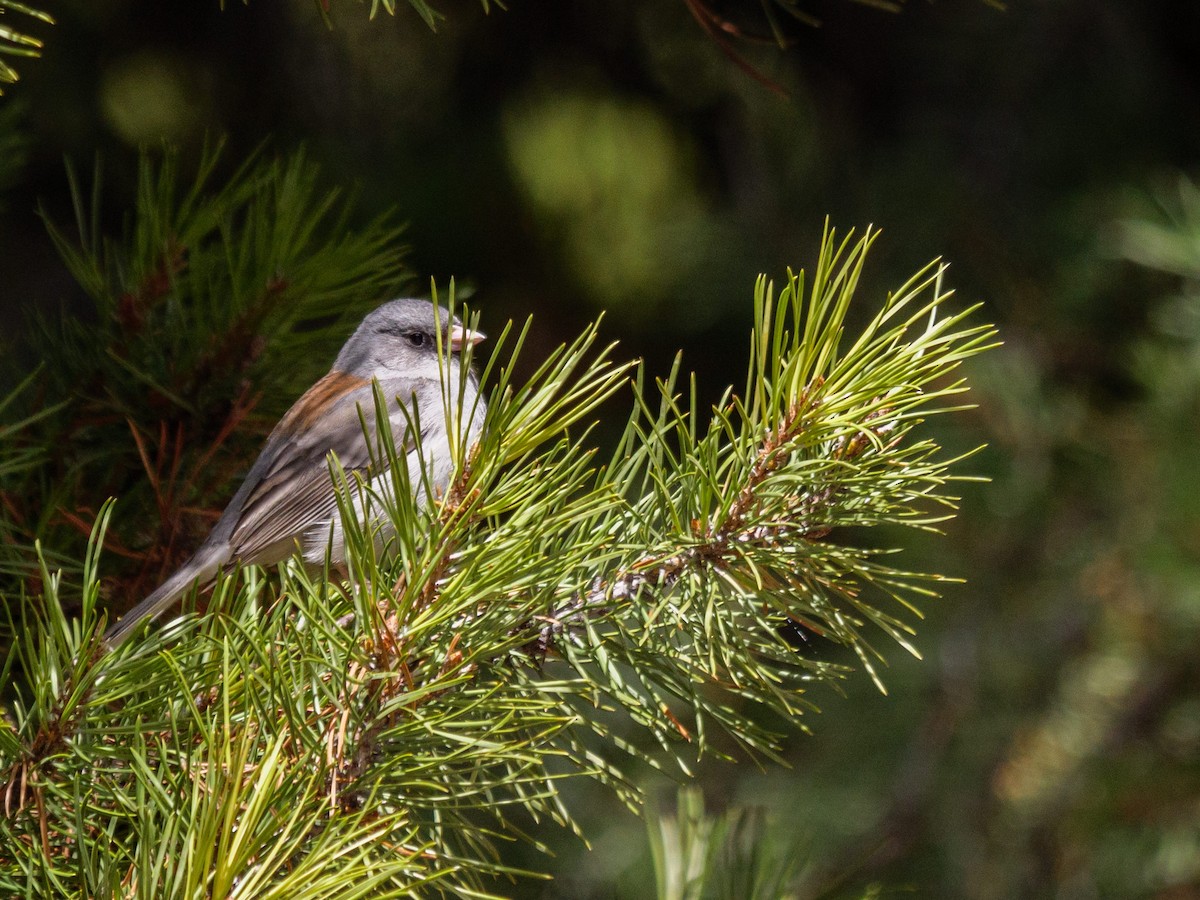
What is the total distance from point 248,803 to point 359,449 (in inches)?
43.0

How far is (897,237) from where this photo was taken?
302 cm

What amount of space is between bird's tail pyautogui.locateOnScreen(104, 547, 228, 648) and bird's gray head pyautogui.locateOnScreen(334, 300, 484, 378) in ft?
1.93

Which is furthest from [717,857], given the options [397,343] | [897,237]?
[897,237]

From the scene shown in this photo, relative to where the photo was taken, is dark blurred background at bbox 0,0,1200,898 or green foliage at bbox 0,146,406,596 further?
dark blurred background at bbox 0,0,1200,898

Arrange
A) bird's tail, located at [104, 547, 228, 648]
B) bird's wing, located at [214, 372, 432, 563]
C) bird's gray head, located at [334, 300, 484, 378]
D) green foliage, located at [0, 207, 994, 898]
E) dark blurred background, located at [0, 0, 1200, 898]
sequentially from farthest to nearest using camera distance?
1. dark blurred background, located at [0, 0, 1200, 898]
2. bird's gray head, located at [334, 300, 484, 378]
3. bird's wing, located at [214, 372, 432, 563]
4. bird's tail, located at [104, 547, 228, 648]
5. green foliage, located at [0, 207, 994, 898]

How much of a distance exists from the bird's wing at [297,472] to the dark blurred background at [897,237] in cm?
42

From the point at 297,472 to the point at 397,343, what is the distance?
46 centimetres

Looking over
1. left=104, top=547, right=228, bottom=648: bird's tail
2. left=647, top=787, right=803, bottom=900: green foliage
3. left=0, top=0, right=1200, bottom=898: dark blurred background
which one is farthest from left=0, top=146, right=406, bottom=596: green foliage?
left=647, top=787, right=803, bottom=900: green foliage

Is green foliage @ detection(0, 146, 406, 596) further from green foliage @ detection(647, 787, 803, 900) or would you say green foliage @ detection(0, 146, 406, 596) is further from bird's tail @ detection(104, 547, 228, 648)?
green foliage @ detection(647, 787, 803, 900)

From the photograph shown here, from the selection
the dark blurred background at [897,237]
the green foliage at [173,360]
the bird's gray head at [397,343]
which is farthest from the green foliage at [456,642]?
the dark blurred background at [897,237]

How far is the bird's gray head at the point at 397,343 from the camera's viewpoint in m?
1.98

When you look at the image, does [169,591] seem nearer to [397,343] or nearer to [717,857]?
[717,857]

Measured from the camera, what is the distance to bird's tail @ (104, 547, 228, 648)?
1.27 metres

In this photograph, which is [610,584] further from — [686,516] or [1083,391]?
[1083,391]
